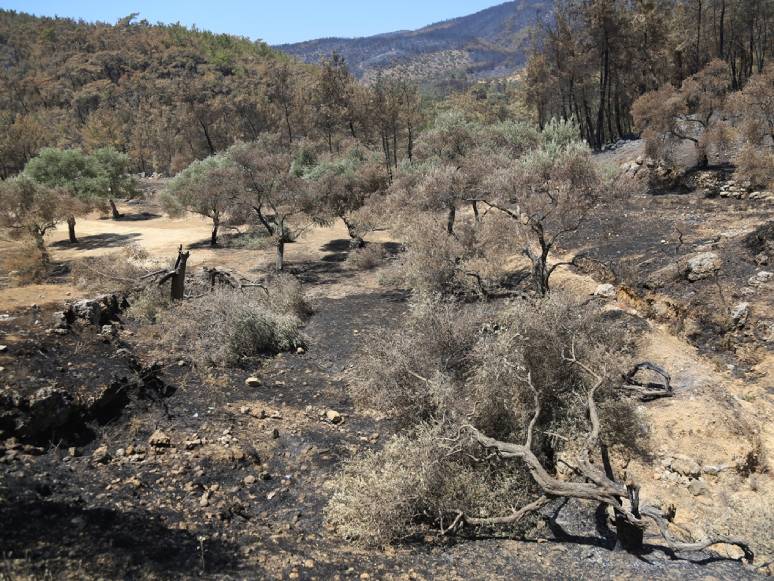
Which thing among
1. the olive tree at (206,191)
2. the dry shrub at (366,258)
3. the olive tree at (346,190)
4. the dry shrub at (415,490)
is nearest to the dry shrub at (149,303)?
the olive tree at (206,191)

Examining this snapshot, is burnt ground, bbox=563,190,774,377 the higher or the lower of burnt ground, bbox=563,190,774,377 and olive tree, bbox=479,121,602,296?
the lower

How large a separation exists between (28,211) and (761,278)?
23622 mm

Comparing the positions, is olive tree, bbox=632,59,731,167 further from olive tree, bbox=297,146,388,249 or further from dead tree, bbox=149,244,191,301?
dead tree, bbox=149,244,191,301

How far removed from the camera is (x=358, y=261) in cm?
1970

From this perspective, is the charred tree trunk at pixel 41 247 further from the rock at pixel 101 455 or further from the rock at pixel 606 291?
the rock at pixel 606 291

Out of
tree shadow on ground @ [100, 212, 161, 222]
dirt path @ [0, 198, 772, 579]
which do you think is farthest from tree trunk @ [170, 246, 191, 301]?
tree shadow on ground @ [100, 212, 161, 222]

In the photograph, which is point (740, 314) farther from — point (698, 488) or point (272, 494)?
point (272, 494)

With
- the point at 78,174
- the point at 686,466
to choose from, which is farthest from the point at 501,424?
the point at 78,174

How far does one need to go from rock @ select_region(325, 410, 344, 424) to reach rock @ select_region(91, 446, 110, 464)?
3385mm

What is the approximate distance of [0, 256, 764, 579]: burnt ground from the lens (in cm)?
485

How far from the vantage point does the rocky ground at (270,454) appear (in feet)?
16.7

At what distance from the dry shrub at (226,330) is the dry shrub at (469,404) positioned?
2.60 m

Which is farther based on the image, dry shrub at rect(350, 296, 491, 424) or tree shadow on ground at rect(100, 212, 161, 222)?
tree shadow on ground at rect(100, 212, 161, 222)

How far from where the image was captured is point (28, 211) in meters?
18.9
